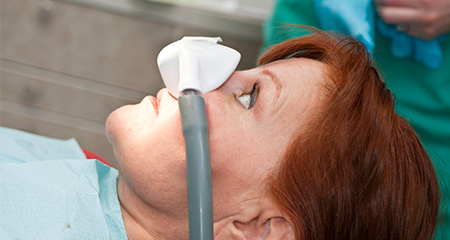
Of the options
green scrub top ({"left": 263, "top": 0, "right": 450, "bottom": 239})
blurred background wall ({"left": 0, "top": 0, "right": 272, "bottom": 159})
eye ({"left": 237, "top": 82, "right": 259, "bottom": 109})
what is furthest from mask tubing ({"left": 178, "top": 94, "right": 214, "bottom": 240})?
blurred background wall ({"left": 0, "top": 0, "right": 272, "bottom": 159})

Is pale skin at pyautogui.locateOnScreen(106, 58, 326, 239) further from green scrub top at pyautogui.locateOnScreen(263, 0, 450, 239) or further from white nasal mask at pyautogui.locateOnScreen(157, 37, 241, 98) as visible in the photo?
green scrub top at pyautogui.locateOnScreen(263, 0, 450, 239)

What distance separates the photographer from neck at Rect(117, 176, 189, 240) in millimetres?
898

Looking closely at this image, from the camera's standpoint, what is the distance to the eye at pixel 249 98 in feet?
3.03

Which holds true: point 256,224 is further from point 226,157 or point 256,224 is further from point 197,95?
point 197,95

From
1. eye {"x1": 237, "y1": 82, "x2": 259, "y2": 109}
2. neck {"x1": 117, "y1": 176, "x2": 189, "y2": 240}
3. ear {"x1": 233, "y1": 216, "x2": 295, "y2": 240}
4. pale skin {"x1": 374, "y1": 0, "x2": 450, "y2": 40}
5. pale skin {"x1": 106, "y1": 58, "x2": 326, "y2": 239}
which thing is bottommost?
neck {"x1": 117, "y1": 176, "x2": 189, "y2": 240}

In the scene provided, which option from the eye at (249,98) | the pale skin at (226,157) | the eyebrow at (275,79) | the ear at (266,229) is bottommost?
the ear at (266,229)

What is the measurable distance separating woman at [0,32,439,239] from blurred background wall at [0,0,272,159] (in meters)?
1.29

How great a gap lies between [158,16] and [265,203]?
1483 mm

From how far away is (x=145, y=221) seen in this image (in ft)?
3.04

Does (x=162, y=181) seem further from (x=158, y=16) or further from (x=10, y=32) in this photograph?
(x=10, y=32)

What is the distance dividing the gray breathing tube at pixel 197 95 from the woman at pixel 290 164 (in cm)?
4

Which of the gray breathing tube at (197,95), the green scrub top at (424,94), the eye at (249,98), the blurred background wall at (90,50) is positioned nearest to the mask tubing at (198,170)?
the gray breathing tube at (197,95)

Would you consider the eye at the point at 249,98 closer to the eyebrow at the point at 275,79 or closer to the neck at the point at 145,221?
the eyebrow at the point at 275,79

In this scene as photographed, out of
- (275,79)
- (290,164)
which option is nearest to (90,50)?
Result: (275,79)
